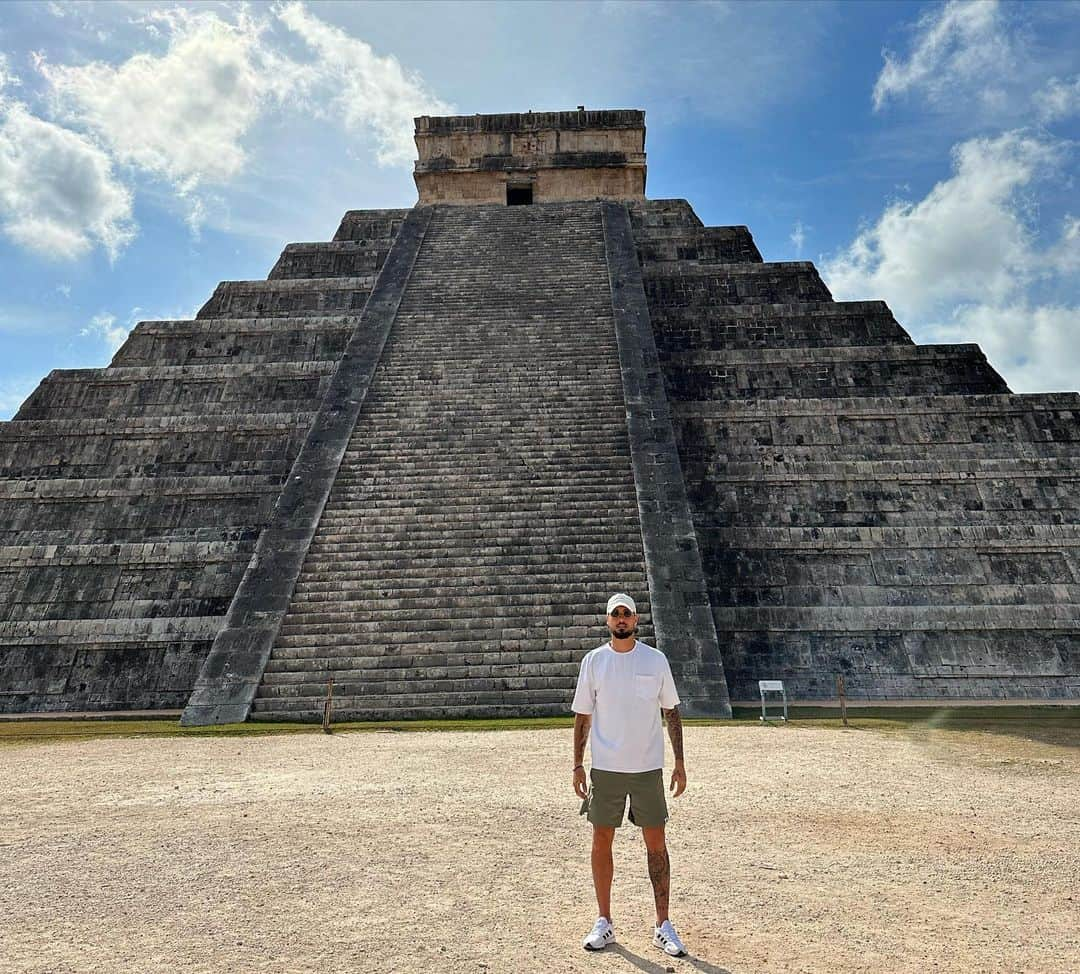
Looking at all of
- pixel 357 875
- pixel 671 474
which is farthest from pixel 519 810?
pixel 671 474

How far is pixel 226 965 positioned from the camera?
3529 millimetres

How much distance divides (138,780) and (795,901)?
18.8ft

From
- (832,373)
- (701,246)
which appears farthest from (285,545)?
(701,246)

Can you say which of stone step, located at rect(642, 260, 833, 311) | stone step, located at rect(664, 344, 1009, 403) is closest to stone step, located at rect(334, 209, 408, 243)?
stone step, located at rect(642, 260, 833, 311)

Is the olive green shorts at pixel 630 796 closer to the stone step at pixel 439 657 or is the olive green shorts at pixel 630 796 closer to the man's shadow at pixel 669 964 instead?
the man's shadow at pixel 669 964

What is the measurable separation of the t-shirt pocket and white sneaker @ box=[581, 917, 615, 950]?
105 centimetres

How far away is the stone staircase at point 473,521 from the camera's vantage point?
1057cm

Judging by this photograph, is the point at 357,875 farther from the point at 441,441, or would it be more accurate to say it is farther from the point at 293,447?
the point at 293,447

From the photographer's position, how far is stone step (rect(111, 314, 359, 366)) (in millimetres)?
17828

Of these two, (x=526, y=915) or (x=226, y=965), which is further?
(x=526, y=915)

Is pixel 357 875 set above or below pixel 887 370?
below

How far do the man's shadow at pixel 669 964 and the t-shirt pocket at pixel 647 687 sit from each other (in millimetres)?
1123

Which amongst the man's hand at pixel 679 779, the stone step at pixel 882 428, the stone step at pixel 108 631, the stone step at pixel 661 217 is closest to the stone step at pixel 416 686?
the stone step at pixel 108 631

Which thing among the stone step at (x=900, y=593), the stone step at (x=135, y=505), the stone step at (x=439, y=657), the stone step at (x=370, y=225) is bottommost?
the stone step at (x=439, y=657)
